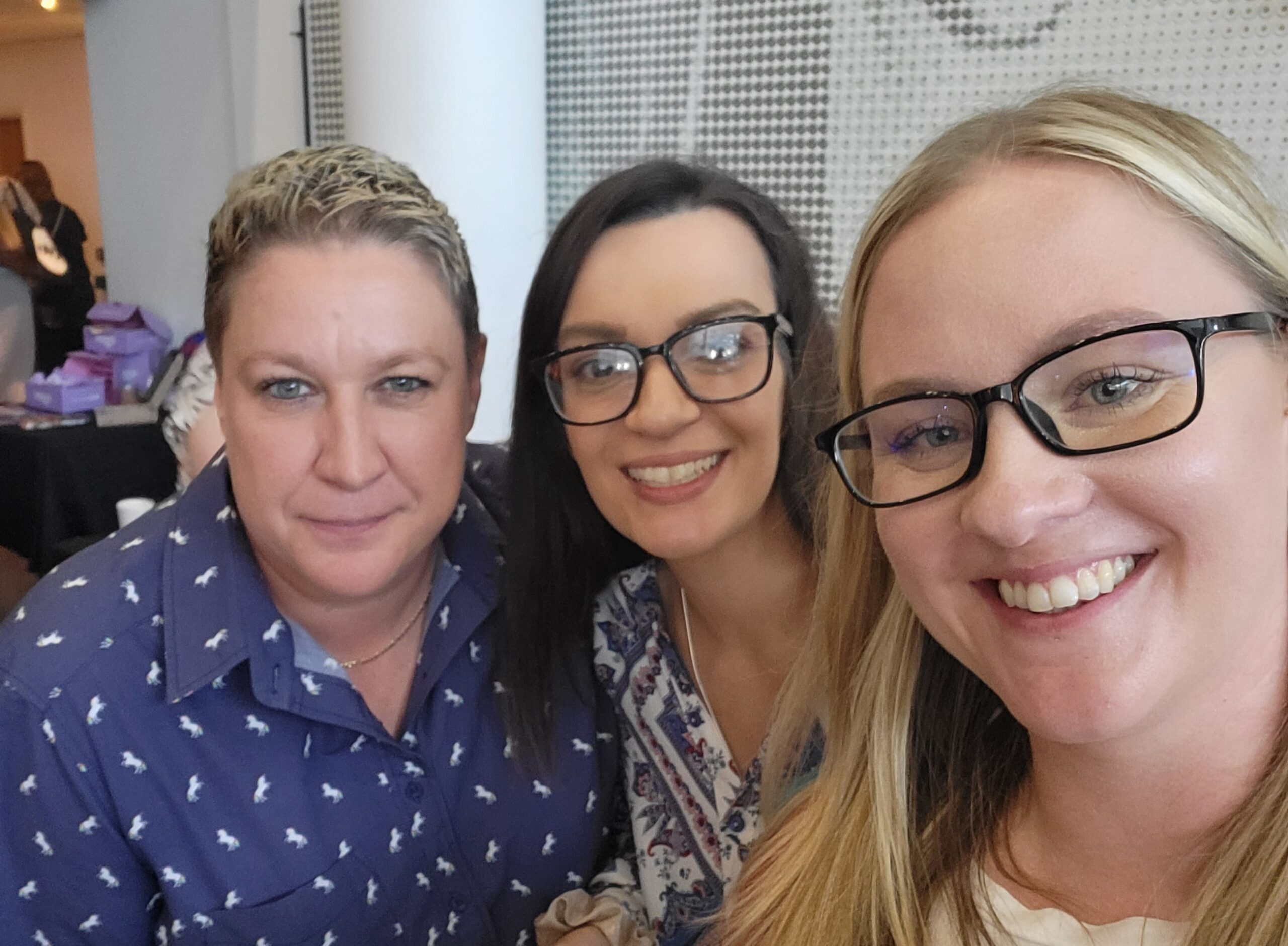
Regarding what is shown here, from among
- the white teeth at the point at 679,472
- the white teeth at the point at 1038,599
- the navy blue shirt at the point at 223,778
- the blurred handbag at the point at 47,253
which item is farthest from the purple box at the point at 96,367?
the white teeth at the point at 1038,599

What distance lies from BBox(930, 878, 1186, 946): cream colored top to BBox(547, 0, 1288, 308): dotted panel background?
1392mm

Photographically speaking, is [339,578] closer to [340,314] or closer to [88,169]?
[340,314]

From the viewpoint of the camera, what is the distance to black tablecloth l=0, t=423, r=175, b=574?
132 inches

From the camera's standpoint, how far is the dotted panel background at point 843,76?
1.79m

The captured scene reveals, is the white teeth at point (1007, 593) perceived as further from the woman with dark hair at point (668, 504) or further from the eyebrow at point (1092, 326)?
the woman with dark hair at point (668, 504)

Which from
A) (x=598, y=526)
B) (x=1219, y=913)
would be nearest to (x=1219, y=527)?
(x=1219, y=913)

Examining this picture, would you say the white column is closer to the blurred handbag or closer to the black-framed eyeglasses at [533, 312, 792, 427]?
the black-framed eyeglasses at [533, 312, 792, 427]

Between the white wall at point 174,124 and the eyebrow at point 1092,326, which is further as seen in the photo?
the white wall at point 174,124

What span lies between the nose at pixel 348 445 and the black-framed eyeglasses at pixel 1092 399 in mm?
766

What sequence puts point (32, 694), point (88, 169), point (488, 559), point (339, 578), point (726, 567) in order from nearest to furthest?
1. point (32, 694)
2. point (339, 578)
3. point (726, 567)
4. point (488, 559)
5. point (88, 169)

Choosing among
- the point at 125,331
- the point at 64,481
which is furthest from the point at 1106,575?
the point at 125,331

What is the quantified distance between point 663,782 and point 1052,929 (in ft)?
2.47

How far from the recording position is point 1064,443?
0.74 metres

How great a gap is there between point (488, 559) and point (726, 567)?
1.37 feet
